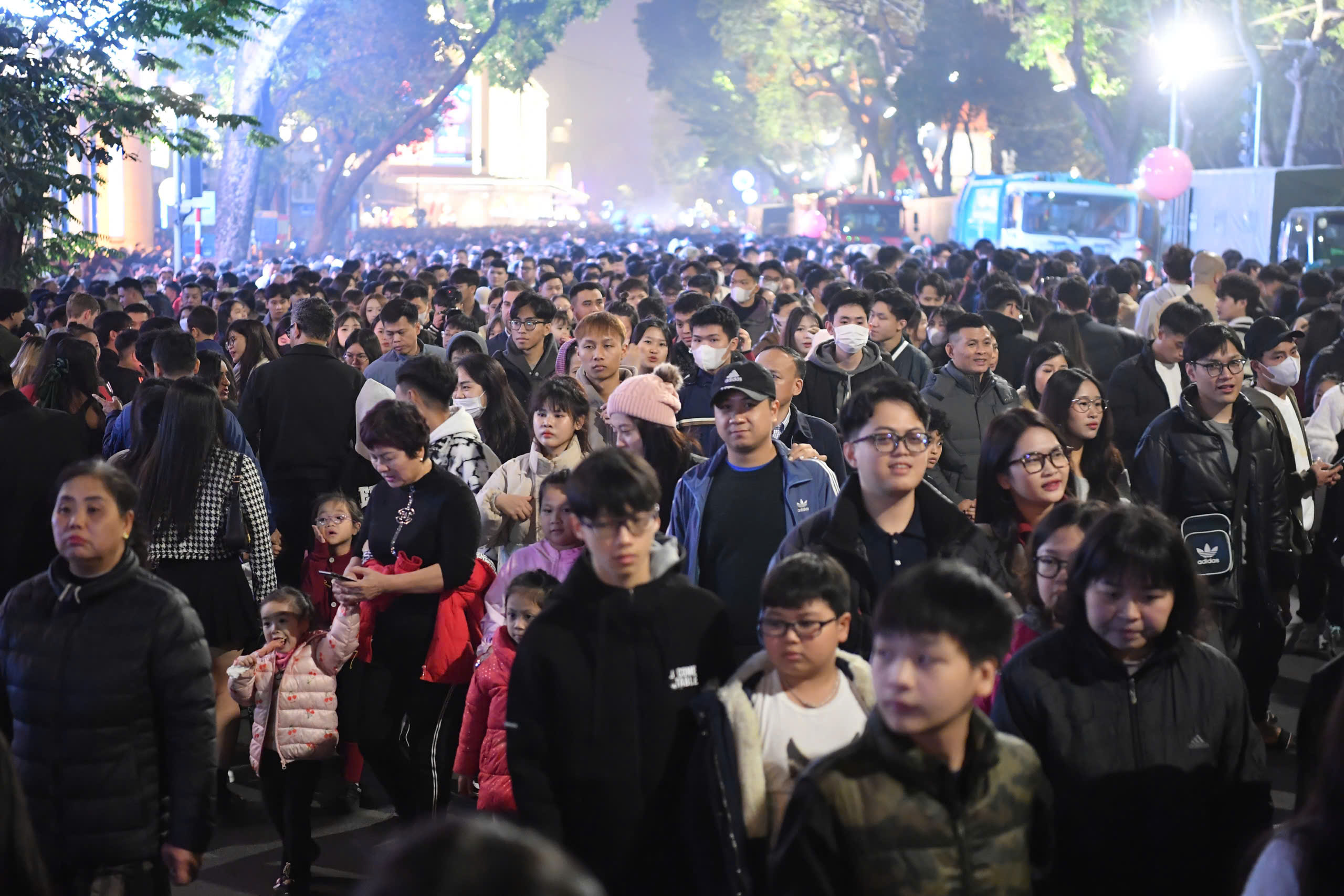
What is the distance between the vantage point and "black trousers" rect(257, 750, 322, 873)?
575 centimetres

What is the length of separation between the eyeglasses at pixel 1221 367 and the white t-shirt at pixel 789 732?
10.8 feet

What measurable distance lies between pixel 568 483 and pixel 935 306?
10040mm

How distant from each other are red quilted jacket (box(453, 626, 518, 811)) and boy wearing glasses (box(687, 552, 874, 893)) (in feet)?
4.82

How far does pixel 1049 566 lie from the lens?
14.1 ft

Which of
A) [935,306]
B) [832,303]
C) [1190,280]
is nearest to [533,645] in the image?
[832,303]

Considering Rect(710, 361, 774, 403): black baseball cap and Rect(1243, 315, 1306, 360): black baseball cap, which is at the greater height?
Rect(1243, 315, 1306, 360): black baseball cap

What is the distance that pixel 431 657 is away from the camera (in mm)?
5863

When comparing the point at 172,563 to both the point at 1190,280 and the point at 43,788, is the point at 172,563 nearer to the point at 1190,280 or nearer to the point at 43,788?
the point at 43,788

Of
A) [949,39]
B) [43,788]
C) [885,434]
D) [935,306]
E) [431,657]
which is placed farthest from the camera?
[949,39]

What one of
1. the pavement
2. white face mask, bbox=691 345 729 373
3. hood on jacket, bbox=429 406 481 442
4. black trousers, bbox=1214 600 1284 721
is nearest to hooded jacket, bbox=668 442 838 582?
the pavement

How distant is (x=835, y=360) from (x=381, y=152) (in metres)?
44.2

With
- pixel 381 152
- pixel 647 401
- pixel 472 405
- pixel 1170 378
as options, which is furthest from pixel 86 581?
pixel 381 152

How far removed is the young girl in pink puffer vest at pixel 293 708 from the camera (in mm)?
5762

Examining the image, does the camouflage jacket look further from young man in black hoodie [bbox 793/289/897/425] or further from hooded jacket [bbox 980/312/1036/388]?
hooded jacket [bbox 980/312/1036/388]
